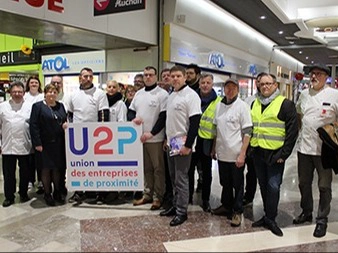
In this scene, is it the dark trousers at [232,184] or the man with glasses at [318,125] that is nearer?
the man with glasses at [318,125]

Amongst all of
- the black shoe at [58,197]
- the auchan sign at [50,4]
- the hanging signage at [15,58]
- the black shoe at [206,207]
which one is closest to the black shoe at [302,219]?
the black shoe at [206,207]

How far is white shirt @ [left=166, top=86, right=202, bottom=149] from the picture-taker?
360 cm

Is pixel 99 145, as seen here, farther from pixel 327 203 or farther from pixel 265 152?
pixel 327 203

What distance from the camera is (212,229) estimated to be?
359 centimetres

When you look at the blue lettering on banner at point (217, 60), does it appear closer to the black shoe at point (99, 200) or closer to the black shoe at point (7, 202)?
the black shoe at point (99, 200)

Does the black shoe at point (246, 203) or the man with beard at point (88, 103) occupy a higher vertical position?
the man with beard at point (88, 103)

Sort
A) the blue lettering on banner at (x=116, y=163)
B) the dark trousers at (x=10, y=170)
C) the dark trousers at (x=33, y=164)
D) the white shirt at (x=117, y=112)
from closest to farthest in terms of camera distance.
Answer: the blue lettering on banner at (x=116, y=163)
the dark trousers at (x=33, y=164)
the dark trousers at (x=10, y=170)
the white shirt at (x=117, y=112)

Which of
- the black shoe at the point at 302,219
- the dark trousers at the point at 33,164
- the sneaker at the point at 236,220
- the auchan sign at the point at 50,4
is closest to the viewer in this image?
the sneaker at the point at 236,220

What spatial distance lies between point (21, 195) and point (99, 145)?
134 centimetres

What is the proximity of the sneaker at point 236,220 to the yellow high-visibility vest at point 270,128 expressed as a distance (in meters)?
0.79

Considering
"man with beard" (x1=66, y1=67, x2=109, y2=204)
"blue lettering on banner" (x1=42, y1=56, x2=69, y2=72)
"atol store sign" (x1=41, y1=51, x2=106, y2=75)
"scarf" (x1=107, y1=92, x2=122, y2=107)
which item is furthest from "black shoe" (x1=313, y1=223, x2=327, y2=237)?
"blue lettering on banner" (x1=42, y1=56, x2=69, y2=72)

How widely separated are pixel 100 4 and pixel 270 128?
9.94 feet

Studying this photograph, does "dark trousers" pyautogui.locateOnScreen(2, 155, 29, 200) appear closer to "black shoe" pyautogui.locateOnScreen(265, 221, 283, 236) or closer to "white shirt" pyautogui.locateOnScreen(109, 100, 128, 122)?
"white shirt" pyautogui.locateOnScreen(109, 100, 128, 122)

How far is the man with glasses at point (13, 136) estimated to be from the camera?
169 inches
